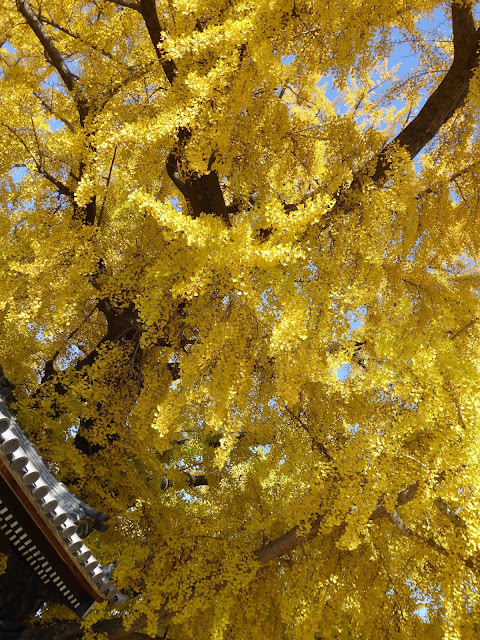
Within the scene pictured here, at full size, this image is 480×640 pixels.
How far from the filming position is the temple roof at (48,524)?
4285 mm

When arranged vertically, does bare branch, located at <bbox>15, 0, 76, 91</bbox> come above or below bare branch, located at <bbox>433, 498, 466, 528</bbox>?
above

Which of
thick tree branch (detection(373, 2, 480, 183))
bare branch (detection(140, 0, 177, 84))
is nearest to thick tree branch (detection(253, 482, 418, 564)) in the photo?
thick tree branch (detection(373, 2, 480, 183))

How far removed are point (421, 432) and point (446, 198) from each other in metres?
3.85

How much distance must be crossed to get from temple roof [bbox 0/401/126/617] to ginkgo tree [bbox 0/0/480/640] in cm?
56

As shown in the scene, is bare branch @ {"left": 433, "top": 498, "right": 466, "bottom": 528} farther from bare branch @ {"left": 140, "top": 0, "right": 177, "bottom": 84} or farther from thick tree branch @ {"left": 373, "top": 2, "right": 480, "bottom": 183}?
bare branch @ {"left": 140, "top": 0, "right": 177, "bottom": 84}

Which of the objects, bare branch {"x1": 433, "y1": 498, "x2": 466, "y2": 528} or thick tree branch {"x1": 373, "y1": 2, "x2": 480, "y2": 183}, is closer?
bare branch {"x1": 433, "y1": 498, "x2": 466, "y2": 528}

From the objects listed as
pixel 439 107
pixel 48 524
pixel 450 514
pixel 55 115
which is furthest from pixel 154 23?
pixel 450 514

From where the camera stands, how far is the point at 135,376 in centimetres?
703

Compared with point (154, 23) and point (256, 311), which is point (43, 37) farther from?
point (256, 311)

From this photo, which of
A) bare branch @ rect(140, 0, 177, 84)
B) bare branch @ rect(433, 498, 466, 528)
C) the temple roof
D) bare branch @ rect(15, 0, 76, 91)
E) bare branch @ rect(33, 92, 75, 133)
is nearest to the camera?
the temple roof

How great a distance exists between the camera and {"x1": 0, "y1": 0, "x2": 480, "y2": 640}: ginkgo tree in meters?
4.70

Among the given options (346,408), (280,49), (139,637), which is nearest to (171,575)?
(139,637)

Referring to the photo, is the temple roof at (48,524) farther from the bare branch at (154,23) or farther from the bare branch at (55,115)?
the bare branch at (154,23)

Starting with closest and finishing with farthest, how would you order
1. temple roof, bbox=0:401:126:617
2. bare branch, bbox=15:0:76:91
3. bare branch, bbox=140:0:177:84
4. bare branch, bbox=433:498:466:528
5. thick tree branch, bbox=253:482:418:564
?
1. temple roof, bbox=0:401:126:617
2. bare branch, bbox=433:498:466:528
3. thick tree branch, bbox=253:482:418:564
4. bare branch, bbox=140:0:177:84
5. bare branch, bbox=15:0:76:91
